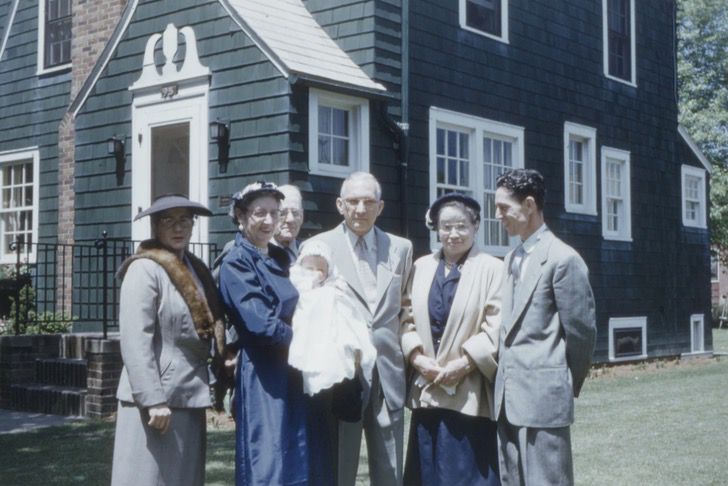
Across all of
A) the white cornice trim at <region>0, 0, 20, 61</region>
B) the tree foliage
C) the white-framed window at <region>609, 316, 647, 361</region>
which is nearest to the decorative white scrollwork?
the white cornice trim at <region>0, 0, 20, 61</region>

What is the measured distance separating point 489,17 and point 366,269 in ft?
30.2

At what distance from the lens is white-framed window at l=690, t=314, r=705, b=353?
1820cm

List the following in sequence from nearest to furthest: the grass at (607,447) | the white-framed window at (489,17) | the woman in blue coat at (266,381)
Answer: the woman in blue coat at (266,381), the grass at (607,447), the white-framed window at (489,17)

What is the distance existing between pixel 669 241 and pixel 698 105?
15.5 metres

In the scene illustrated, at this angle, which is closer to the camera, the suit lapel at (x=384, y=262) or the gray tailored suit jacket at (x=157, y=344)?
the gray tailored suit jacket at (x=157, y=344)

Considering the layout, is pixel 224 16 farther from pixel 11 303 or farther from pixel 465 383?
pixel 465 383

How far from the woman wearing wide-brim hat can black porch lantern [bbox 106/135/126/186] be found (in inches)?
299

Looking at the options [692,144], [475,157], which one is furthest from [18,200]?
[692,144]

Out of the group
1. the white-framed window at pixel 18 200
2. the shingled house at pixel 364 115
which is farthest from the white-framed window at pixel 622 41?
the white-framed window at pixel 18 200

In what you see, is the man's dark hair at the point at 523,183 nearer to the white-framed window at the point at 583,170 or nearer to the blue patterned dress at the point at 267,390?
the blue patterned dress at the point at 267,390

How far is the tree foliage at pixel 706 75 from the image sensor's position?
30250 mm

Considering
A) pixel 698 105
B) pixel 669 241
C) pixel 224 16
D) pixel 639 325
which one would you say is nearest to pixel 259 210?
pixel 224 16

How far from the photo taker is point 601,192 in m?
15.4

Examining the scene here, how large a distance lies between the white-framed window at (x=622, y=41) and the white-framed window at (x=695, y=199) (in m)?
3.02
